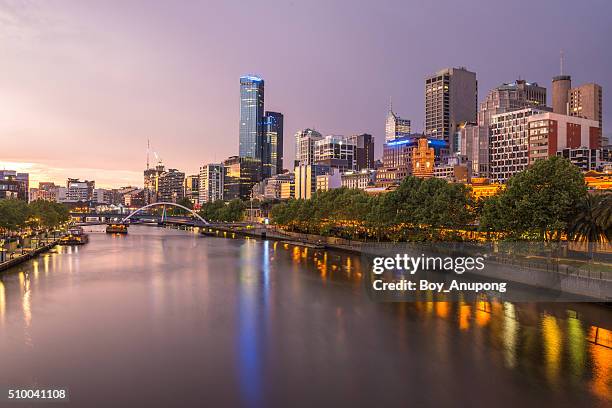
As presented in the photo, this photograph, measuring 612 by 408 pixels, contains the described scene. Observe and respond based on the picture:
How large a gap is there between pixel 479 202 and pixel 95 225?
153 meters

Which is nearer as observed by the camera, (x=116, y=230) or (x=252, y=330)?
(x=252, y=330)

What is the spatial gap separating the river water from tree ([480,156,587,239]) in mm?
8426

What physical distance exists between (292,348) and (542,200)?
84.0 ft

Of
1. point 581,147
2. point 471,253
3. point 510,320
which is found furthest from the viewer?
point 581,147

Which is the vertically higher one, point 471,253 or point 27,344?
point 471,253

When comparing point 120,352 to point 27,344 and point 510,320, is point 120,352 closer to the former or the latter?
point 27,344

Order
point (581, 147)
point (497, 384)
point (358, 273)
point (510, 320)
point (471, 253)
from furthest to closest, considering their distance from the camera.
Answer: point (581, 147) < point (358, 273) < point (471, 253) < point (510, 320) < point (497, 384)

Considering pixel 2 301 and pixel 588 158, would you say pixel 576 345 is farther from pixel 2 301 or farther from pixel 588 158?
pixel 588 158

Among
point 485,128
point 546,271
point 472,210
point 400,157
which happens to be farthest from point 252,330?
point 400,157

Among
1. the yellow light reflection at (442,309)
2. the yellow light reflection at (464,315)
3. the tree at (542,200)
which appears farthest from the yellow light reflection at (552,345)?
the tree at (542,200)

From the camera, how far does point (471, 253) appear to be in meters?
47.3

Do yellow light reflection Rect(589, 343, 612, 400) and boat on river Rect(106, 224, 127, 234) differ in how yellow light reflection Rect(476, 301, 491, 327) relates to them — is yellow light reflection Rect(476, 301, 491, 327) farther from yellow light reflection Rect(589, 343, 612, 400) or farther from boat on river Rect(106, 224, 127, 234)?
boat on river Rect(106, 224, 127, 234)

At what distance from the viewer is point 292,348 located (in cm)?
2512

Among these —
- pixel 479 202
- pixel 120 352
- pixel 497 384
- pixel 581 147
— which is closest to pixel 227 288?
pixel 120 352
